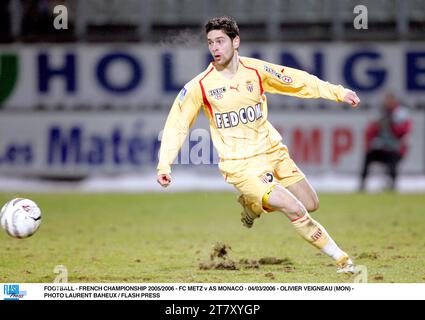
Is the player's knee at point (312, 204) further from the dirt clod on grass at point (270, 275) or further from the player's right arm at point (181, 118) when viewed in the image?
the player's right arm at point (181, 118)

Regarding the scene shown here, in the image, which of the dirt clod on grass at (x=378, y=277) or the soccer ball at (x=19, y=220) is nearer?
the dirt clod on grass at (x=378, y=277)

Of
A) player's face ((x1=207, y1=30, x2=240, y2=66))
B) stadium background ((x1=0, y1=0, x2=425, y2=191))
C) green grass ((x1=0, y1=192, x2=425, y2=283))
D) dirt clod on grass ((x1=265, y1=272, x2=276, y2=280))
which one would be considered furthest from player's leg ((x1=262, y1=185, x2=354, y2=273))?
stadium background ((x1=0, y1=0, x2=425, y2=191))

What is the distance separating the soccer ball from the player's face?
1.95 m

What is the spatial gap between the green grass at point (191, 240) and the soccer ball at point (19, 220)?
0.34m

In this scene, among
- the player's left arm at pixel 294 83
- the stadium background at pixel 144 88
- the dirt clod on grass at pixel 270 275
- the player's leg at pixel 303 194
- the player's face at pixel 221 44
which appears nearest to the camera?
the player's face at pixel 221 44

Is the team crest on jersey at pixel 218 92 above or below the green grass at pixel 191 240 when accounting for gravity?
above

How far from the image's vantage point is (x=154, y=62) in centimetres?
1680

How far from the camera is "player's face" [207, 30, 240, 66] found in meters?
7.39

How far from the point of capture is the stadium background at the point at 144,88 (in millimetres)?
16375

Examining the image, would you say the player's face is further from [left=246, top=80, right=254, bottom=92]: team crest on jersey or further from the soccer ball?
the soccer ball

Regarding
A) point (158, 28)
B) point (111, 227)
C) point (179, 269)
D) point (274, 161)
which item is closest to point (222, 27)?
point (274, 161)

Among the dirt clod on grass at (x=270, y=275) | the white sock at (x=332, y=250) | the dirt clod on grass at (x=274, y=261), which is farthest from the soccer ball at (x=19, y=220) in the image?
the white sock at (x=332, y=250)

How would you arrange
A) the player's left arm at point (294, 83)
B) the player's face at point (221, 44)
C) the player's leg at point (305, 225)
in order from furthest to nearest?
the player's left arm at point (294, 83) → the player's face at point (221, 44) → the player's leg at point (305, 225)
